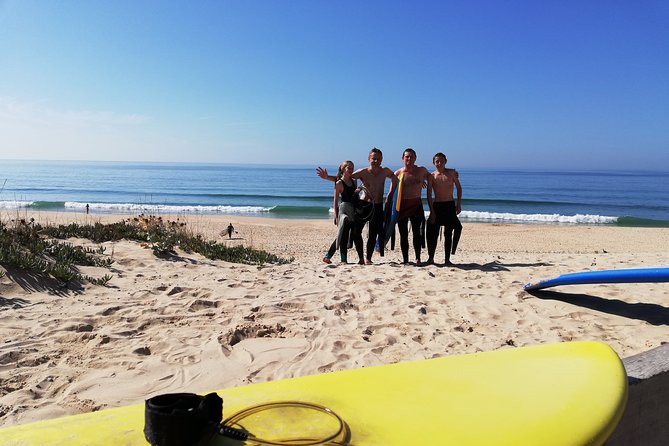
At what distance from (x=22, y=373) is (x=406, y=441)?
2.81 metres

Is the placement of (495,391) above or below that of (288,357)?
above

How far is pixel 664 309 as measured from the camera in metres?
4.93

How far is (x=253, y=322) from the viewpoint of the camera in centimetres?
430

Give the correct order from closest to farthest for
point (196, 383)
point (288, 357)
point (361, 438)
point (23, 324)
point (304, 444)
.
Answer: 1. point (304, 444)
2. point (361, 438)
3. point (196, 383)
4. point (288, 357)
5. point (23, 324)

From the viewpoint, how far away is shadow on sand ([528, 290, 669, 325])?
472 cm

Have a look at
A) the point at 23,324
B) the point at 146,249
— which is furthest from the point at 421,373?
the point at 146,249

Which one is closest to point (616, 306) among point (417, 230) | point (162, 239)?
point (417, 230)

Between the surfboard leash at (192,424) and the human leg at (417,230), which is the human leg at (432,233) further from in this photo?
the surfboard leash at (192,424)

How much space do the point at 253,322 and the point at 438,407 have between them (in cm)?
264

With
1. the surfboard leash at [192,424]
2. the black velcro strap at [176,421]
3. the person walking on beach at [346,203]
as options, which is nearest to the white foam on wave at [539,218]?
the person walking on beach at [346,203]

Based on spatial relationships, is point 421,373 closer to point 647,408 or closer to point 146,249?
point 647,408

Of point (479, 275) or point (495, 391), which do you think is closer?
point (495, 391)

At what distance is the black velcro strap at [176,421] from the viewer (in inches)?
55.6

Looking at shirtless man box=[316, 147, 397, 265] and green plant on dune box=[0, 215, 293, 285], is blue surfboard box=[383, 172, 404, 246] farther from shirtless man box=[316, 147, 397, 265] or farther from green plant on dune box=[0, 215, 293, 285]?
green plant on dune box=[0, 215, 293, 285]
